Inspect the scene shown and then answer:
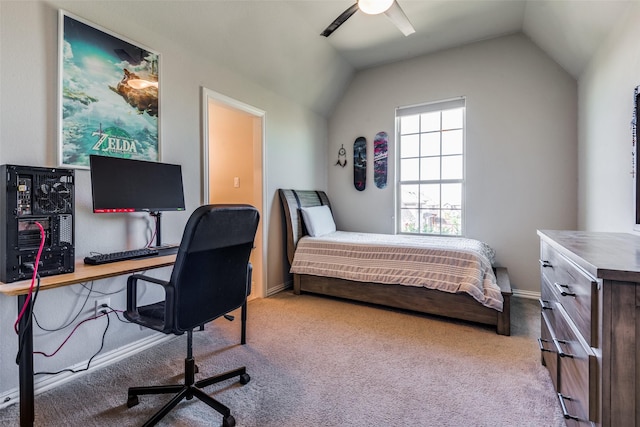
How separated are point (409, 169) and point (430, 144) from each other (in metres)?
0.42

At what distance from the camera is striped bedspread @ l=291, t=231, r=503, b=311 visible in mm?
2582

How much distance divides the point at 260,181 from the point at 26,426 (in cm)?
253

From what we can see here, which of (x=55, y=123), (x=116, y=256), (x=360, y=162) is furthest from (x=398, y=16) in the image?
(x=116, y=256)

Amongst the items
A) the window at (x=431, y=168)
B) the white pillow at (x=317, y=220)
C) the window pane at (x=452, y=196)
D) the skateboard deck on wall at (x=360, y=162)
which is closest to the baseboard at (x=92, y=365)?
the white pillow at (x=317, y=220)

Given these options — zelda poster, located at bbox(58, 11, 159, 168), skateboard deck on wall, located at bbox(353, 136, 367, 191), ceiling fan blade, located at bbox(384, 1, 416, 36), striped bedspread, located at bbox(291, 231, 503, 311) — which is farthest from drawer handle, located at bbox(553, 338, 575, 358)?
Result: skateboard deck on wall, located at bbox(353, 136, 367, 191)

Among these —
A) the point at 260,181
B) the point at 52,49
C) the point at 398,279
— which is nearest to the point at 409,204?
the point at 398,279

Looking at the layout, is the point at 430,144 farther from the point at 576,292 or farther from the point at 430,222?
the point at 576,292

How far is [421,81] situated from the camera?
3932 mm

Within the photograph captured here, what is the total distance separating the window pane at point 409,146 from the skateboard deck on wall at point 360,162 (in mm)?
521

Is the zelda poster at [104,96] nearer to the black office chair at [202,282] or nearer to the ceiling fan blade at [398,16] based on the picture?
the black office chair at [202,282]

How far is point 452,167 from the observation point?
3.85 metres

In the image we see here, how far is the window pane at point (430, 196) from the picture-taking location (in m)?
3.96

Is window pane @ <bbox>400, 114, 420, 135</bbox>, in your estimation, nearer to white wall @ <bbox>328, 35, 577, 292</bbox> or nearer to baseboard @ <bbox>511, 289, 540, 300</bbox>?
white wall @ <bbox>328, 35, 577, 292</bbox>

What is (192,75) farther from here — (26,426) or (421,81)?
(421,81)
